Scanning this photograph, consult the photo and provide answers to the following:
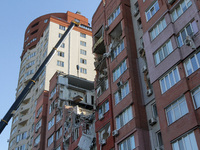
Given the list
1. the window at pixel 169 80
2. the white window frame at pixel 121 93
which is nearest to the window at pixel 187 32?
the window at pixel 169 80

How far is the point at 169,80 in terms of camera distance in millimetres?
23125

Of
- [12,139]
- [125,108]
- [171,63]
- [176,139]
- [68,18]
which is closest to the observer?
[176,139]

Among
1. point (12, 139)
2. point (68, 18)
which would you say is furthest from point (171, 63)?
point (68, 18)

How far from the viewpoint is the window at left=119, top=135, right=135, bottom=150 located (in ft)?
80.4

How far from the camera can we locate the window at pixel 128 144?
2452 cm

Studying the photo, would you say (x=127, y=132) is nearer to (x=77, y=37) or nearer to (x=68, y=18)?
(x=77, y=37)

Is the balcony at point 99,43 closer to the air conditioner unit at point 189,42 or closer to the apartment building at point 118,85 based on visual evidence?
the apartment building at point 118,85

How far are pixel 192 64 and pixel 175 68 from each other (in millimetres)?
1557

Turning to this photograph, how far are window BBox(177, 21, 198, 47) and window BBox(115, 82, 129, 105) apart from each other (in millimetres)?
6623

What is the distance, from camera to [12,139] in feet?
193

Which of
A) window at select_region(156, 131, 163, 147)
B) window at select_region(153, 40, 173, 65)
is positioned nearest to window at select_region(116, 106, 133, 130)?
window at select_region(156, 131, 163, 147)

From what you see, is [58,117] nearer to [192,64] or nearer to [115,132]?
[115,132]

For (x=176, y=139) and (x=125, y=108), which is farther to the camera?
(x=125, y=108)

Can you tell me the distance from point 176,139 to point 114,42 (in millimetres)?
15540
